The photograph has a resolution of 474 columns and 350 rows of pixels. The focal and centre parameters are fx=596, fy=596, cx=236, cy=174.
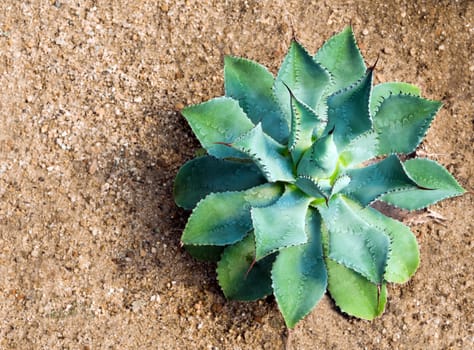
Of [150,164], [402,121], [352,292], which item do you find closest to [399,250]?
[352,292]

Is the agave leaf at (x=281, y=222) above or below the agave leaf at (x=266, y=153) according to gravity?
below

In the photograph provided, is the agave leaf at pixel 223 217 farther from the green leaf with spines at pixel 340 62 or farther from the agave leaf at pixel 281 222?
the green leaf with spines at pixel 340 62

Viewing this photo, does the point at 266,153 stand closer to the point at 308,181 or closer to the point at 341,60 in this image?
the point at 308,181

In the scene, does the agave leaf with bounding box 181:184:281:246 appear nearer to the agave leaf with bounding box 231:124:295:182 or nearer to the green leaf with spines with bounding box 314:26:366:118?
the agave leaf with bounding box 231:124:295:182

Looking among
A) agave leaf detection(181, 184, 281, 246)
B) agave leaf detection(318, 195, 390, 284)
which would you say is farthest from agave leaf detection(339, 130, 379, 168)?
agave leaf detection(181, 184, 281, 246)

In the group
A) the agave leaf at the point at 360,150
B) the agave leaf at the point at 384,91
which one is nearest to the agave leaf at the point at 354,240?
the agave leaf at the point at 360,150

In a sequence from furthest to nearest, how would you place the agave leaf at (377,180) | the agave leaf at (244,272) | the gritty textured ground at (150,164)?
the gritty textured ground at (150,164) < the agave leaf at (244,272) < the agave leaf at (377,180)
